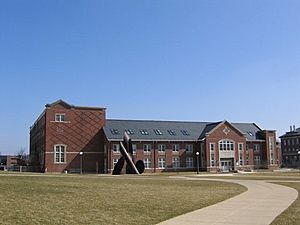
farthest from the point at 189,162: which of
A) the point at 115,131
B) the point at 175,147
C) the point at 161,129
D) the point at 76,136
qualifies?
the point at 76,136

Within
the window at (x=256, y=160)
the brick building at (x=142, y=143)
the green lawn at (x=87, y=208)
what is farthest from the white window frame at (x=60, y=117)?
the green lawn at (x=87, y=208)

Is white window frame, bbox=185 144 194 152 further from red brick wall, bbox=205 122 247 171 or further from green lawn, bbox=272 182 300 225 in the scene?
green lawn, bbox=272 182 300 225

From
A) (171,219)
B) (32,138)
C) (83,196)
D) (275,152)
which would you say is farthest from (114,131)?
(171,219)

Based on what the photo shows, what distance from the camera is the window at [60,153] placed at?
7256cm

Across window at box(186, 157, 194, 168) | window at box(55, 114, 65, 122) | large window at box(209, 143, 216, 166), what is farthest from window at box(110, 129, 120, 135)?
large window at box(209, 143, 216, 166)

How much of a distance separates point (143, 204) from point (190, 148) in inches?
2560

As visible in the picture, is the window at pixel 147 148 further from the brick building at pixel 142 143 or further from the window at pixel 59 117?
the window at pixel 59 117

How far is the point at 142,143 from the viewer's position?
75.6 meters

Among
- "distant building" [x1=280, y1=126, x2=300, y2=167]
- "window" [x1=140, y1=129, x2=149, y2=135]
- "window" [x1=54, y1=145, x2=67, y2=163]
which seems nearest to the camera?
"window" [x1=54, y1=145, x2=67, y2=163]

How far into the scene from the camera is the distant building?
401 ft

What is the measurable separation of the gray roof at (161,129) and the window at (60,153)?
7988 mm

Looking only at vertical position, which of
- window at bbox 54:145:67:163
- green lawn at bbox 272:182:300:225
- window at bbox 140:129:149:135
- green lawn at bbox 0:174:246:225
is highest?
window at bbox 140:129:149:135

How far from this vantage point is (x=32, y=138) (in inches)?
3752

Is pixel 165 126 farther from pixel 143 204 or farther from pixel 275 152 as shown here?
pixel 143 204
